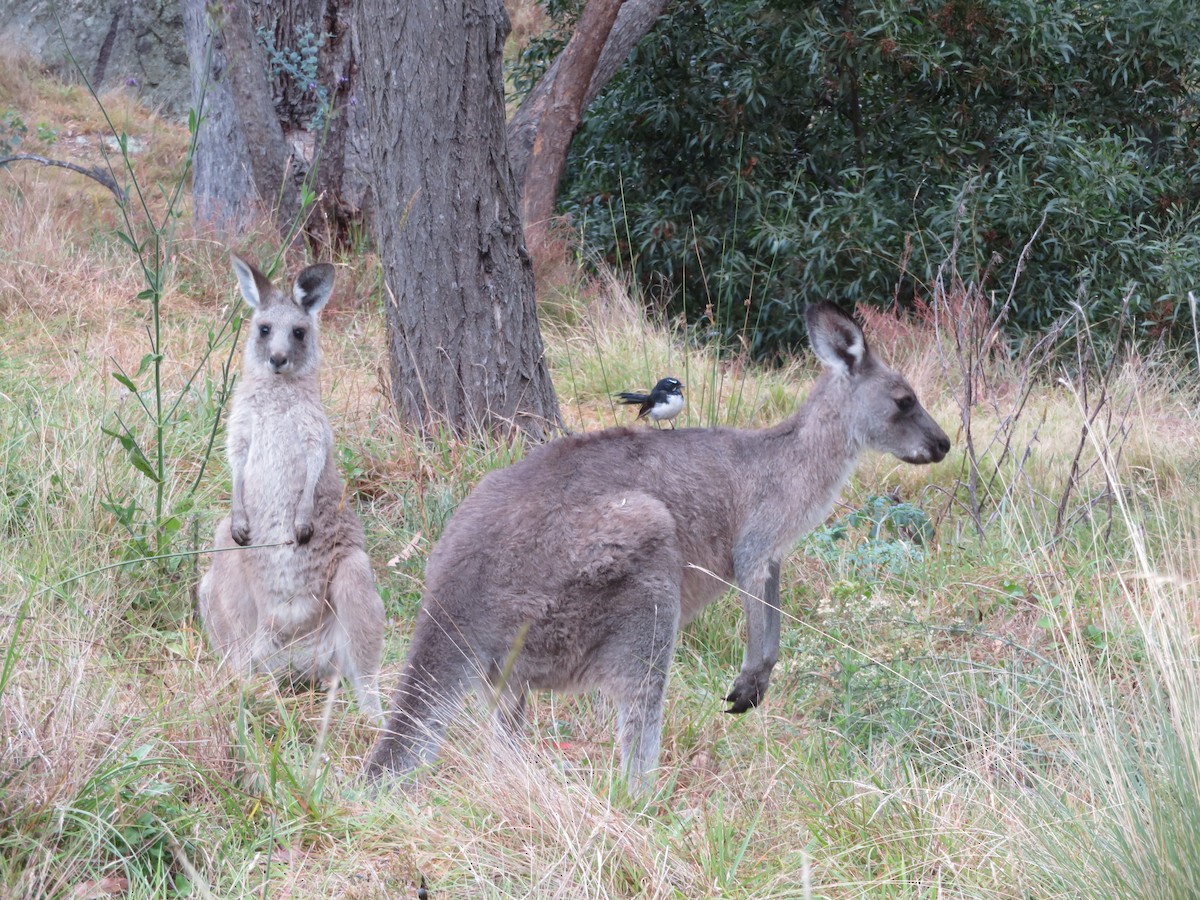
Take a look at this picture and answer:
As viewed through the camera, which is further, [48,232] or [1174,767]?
[48,232]

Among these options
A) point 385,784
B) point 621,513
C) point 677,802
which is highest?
point 621,513

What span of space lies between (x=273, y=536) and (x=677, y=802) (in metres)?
1.94

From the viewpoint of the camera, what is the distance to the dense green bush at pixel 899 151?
10.7 m

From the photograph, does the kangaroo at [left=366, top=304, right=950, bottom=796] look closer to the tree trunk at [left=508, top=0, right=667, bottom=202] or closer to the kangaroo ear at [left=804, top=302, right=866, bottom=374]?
the kangaroo ear at [left=804, top=302, right=866, bottom=374]

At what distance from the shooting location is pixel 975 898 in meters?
2.94

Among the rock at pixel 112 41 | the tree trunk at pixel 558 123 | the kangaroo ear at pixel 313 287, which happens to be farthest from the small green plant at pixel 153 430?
the rock at pixel 112 41

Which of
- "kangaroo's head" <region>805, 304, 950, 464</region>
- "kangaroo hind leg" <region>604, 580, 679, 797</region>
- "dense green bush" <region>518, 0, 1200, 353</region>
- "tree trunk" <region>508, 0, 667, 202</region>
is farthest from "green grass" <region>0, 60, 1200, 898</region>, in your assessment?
"tree trunk" <region>508, 0, 667, 202</region>

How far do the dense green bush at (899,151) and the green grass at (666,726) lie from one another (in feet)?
11.9

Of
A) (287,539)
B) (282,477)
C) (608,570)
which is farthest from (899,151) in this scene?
(608,570)

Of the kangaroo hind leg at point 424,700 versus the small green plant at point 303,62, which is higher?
the small green plant at point 303,62

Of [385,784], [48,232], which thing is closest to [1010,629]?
[385,784]

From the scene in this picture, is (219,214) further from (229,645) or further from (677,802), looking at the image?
(677,802)

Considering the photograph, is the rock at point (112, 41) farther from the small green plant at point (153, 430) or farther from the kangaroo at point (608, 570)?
Answer: the kangaroo at point (608, 570)

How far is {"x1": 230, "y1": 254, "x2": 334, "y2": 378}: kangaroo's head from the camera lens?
504cm
